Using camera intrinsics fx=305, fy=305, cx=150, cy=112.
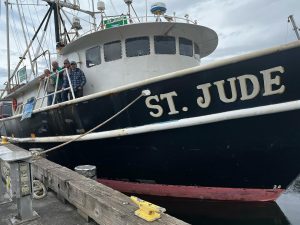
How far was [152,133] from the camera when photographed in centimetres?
493

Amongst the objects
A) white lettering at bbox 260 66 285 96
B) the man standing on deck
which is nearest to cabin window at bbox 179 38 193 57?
the man standing on deck

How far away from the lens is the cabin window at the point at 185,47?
22.1 ft

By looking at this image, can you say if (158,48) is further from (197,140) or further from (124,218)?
(124,218)

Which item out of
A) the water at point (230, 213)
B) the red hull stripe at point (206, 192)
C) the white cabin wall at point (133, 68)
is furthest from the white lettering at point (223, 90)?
the white cabin wall at point (133, 68)

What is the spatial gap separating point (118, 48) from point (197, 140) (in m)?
2.88

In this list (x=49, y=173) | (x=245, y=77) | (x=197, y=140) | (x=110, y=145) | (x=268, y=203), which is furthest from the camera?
(x=110, y=145)

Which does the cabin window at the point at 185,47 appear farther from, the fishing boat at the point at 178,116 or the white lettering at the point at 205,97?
the white lettering at the point at 205,97

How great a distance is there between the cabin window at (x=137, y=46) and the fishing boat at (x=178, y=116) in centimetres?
2

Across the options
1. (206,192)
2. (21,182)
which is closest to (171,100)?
(206,192)

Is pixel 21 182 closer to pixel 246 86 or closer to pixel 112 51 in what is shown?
pixel 246 86

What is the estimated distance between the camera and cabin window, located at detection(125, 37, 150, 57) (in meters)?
6.40

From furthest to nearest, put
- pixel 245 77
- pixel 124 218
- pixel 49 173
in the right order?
pixel 49 173 < pixel 245 77 < pixel 124 218

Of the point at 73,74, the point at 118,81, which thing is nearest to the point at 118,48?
the point at 118,81

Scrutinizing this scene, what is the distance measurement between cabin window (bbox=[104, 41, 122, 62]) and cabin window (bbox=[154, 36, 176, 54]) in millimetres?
783
